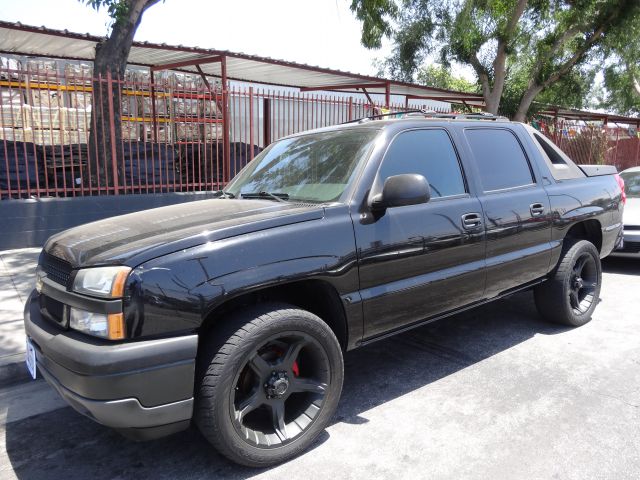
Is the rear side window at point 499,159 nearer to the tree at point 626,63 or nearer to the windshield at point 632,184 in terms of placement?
the windshield at point 632,184

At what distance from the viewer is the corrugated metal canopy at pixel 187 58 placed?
8.73 meters

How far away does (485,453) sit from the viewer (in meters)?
2.74

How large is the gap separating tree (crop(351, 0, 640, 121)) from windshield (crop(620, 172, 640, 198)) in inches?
296

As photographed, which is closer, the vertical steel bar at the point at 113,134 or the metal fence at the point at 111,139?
the metal fence at the point at 111,139

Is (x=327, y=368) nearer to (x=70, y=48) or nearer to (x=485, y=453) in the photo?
(x=485, y=453)

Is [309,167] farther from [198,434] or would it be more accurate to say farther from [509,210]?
[198,434]

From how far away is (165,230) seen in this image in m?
2.69

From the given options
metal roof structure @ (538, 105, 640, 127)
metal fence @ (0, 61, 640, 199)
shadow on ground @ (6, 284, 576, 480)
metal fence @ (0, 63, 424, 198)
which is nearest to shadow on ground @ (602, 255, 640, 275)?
shadow on ground @ (6, 284, 576, 480)

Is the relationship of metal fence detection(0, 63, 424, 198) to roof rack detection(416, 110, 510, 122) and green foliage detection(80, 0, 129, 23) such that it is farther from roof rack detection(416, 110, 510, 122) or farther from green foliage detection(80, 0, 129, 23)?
roof rack detection(416, 110, 510, 122)

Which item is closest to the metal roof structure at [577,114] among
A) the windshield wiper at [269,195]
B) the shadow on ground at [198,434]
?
the shadow on ground at [198,434]

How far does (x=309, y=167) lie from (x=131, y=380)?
1812mm

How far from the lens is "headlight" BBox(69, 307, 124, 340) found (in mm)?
2250

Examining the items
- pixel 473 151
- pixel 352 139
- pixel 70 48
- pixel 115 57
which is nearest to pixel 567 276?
pixel 473 151

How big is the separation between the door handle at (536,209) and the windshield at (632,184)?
471 centimetres
